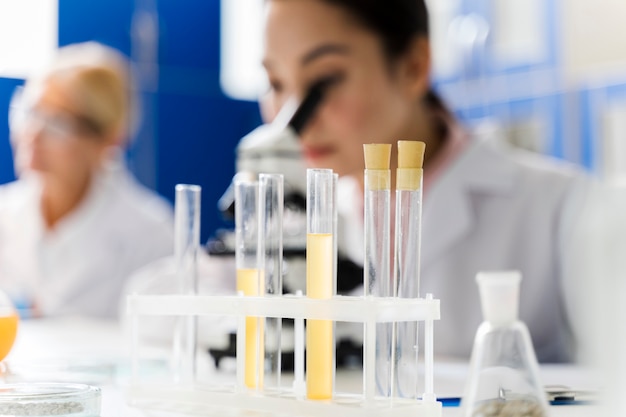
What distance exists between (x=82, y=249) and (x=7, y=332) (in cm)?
214

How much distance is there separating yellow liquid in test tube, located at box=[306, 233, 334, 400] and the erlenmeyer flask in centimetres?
14

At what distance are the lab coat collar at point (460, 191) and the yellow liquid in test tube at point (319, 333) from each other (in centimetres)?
113

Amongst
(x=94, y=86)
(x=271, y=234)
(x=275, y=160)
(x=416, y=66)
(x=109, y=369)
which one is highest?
(x=94, y=86)

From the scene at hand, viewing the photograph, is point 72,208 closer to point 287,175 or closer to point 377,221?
point 287,175

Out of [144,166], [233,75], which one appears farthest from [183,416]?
[233,75]

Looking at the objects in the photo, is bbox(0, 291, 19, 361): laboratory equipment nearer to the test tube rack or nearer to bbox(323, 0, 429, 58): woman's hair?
the test tube rack

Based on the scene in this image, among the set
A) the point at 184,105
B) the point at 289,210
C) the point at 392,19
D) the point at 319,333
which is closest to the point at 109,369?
the point at 289,210

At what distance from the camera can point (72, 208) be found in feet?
11.1

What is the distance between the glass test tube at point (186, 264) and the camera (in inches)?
41.5

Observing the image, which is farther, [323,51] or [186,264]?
[323,51]

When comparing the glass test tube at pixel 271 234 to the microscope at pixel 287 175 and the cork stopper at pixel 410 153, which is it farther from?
the microscope at pixel 287 175

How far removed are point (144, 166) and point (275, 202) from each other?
329 cm

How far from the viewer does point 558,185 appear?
6.84 ft

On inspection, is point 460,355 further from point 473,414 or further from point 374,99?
point 473,414
